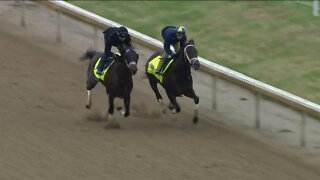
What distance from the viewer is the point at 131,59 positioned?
409 inches

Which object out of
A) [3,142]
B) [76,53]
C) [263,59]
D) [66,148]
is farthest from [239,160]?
[76,53]

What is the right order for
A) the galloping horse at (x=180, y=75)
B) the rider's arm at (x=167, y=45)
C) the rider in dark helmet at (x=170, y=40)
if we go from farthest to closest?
the rider's arm at (x=167, y=45), the rider in dark helmet at (x=170, y=40), the galloping horse at (x=180, y=75)

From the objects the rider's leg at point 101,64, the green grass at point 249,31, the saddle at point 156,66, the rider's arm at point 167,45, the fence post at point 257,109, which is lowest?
the green grass at point 249,31

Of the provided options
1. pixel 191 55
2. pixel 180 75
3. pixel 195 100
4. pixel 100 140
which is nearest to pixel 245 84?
pixel 195 100

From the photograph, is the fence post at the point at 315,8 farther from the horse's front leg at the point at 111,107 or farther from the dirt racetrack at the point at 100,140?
the horse's front leg at the point at 111,107

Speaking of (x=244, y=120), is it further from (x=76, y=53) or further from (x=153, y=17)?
(x=153, y=17)

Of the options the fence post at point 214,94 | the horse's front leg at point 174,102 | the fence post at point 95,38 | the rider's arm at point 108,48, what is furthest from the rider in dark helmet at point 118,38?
the fence post at point 95,38

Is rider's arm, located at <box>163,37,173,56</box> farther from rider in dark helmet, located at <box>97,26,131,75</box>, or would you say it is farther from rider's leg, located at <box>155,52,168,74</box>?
rider in dark helmet, located at <box>97,26,131,75</box>

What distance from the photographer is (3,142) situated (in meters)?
10.0

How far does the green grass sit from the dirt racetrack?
1.80 metres

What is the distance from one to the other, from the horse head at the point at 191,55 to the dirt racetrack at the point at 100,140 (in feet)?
3.44

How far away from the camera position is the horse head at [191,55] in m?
10.5

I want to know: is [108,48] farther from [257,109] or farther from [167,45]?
[257,109]

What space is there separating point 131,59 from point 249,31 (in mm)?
5698
